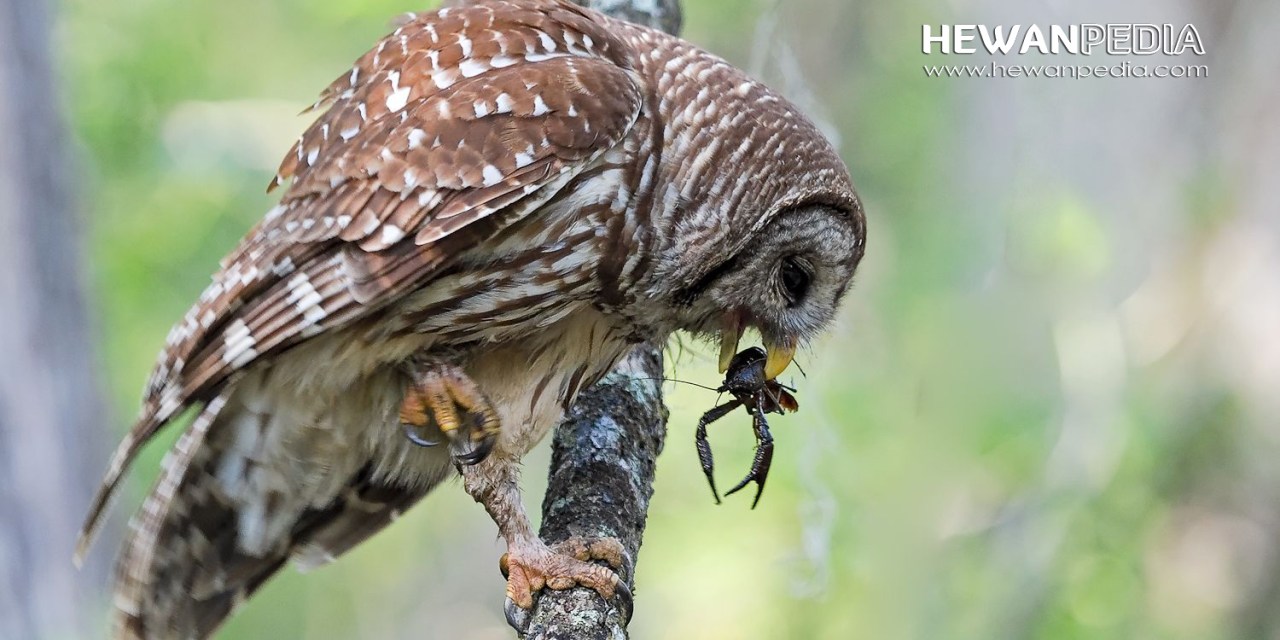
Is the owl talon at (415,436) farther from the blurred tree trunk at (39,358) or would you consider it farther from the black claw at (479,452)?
the blurred tree trunk at (39,358)

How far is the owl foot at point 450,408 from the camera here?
2.56 meters

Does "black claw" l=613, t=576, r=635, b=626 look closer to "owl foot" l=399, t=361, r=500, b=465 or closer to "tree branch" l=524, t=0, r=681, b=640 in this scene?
"tree branch" l=524, t=0, r=681, b=640

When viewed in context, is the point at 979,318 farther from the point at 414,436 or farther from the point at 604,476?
the point at 414,436

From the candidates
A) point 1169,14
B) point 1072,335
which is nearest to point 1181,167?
point 1169,14

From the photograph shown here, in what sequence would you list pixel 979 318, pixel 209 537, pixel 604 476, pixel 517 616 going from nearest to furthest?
pixel 517 616
pixel 604 476
pixel 209 537
pixel 979 318

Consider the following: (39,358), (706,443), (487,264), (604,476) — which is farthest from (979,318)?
(39,358)

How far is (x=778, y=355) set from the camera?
2758 mm

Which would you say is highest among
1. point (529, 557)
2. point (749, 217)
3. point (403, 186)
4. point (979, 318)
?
point (403, 186)

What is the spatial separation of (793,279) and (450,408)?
892mm

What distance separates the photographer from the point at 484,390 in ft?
8.89

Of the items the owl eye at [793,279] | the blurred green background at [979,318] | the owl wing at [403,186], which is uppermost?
the owl wing at [403,186]

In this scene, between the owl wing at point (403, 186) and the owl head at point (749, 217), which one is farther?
the owl head at point (749, 217)

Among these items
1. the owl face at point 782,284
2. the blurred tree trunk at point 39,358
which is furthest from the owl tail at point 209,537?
the blurred tree trunk at point 39,358

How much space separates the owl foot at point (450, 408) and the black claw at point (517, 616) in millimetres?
341
